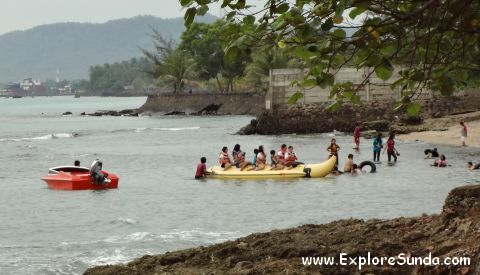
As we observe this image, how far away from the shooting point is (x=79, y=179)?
32750 millimetres

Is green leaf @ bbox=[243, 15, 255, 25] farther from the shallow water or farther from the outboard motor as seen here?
the outboard motor

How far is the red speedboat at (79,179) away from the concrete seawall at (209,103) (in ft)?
217

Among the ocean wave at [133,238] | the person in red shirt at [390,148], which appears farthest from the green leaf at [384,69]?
the person in red shirt at [390,148]

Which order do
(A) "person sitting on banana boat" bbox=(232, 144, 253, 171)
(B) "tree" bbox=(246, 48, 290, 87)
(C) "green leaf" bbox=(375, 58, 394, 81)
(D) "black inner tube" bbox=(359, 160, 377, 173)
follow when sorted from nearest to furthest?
1. (C) "green leaf" bbox=(375, 58, 394, 81)
2. (A) "person sitting on banana boat" bbox=(232, 144, 253, 171)
3. (D) "black inner tube" bbox=(359, 160, 377, 173)
4. (B) "tree" bbox=(246, 48, 290, 87)

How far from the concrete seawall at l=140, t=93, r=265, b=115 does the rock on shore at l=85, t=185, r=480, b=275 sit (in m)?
87.5

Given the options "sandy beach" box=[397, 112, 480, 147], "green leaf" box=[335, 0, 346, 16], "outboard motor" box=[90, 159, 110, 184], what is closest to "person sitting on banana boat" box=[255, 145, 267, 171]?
"outboard motor" box=[90, 159, 110, 184]

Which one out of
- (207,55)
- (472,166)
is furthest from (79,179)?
(207,55)

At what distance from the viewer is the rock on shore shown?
381 inches

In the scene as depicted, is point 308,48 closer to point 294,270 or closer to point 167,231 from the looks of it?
point 294,270

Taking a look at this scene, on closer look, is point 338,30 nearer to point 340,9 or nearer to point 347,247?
point 340,9

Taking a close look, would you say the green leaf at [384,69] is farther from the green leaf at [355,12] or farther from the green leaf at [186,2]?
the green leaf at [186,2]

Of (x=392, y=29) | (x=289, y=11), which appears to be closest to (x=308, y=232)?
(x=392, y=29)

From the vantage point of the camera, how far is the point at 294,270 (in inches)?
392

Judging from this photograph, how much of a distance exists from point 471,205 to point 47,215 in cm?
1971
